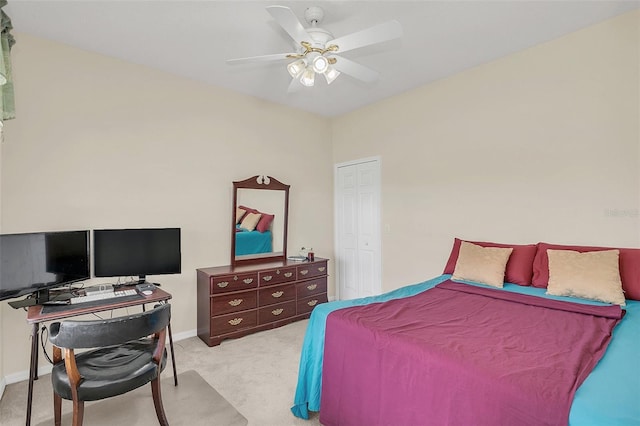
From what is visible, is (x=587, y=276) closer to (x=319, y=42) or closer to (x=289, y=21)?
(x=319, y=42)

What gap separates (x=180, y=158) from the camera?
138 inches

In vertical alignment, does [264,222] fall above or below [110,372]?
above

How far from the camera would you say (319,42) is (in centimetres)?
220

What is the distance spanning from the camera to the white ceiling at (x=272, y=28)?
7.68ft

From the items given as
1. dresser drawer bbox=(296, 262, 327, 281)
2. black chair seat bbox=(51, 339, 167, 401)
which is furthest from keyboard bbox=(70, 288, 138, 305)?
dresser drawer bbox=(296, 262, 327, 281)

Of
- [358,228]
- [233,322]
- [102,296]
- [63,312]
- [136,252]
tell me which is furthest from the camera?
[358,228]

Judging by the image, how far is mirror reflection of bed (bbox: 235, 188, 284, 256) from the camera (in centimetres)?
390

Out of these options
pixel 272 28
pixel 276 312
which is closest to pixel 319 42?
pixel 272 28

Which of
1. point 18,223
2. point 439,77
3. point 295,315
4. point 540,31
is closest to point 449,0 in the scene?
point 540,31

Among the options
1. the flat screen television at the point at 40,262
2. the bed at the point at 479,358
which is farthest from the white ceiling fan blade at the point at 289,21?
the flat screen television at the point at 40,262

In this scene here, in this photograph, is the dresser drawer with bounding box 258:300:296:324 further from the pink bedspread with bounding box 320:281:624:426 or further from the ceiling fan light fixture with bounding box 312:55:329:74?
the ceiling fan light fixture with bounding box 312:55:329:74

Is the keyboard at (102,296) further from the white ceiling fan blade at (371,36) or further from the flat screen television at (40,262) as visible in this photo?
the white ceiling fan blade at (371,36)

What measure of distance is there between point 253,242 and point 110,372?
7.57 feet

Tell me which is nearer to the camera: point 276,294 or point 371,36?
point 371,36
